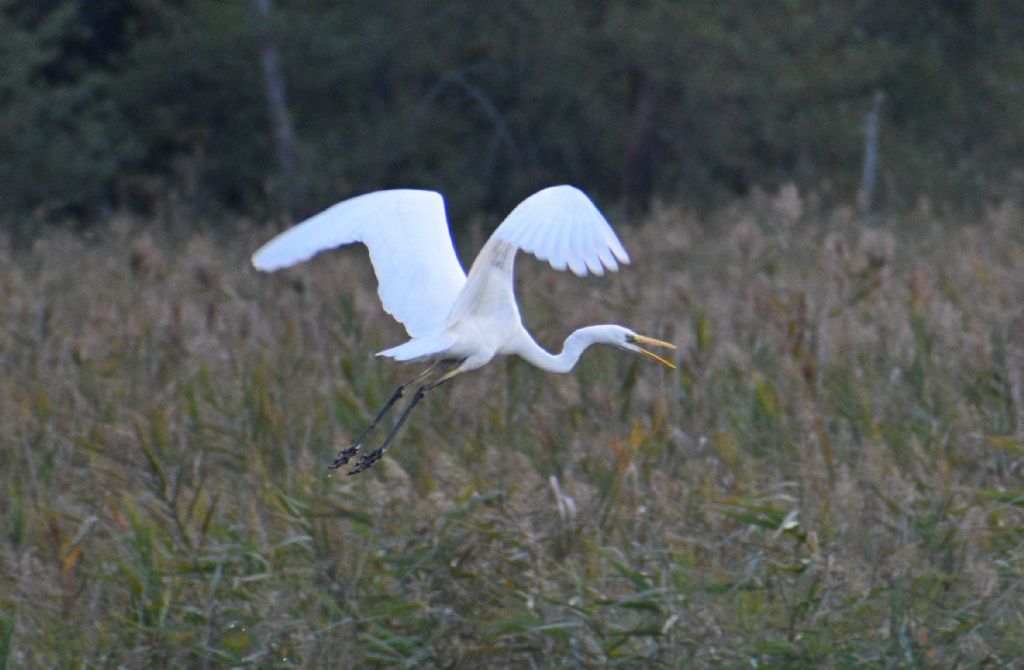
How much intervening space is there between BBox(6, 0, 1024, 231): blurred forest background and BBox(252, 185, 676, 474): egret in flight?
28.9 feet

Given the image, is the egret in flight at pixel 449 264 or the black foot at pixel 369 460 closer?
the egret in flight at pixel 449 264

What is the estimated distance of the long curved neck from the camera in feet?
14.8

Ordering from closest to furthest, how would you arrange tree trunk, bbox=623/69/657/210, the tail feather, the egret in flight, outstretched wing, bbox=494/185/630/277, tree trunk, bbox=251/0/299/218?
outstretched wing, bbox=494/185/630/277
the egret in flight
the tail feather
tree trunk, bbox=251/0/299/218
tree trunk, bbox=623/69/657/210

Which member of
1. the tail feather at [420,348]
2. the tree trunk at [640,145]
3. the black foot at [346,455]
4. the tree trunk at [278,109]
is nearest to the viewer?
the tail feather at [420,348]

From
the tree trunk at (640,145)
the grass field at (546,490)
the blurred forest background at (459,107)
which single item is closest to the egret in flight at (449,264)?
the grass field at (546,490)

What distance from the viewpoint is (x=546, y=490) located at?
4.36 metres

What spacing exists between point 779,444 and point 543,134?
9.83m

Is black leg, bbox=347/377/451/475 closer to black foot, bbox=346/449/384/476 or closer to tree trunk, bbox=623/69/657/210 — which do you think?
black foot, bbox=346/449/384/476

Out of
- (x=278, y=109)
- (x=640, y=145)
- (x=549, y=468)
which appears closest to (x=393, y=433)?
(x=549, y=468)

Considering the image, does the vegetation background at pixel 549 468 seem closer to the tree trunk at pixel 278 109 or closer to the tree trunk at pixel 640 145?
the tree trunk at pixel 278 109

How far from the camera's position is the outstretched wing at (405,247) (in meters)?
4.46

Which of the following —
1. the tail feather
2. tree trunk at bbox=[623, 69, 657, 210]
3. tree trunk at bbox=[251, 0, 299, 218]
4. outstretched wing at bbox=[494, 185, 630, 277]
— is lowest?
the tail feather

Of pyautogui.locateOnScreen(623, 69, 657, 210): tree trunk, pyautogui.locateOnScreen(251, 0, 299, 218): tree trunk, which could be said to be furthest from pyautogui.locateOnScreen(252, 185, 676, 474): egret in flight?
pyautogui.locateOnScreen(623, 69, 657, 210): tree trunk

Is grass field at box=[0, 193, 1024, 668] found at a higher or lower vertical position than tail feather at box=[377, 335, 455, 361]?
lower
